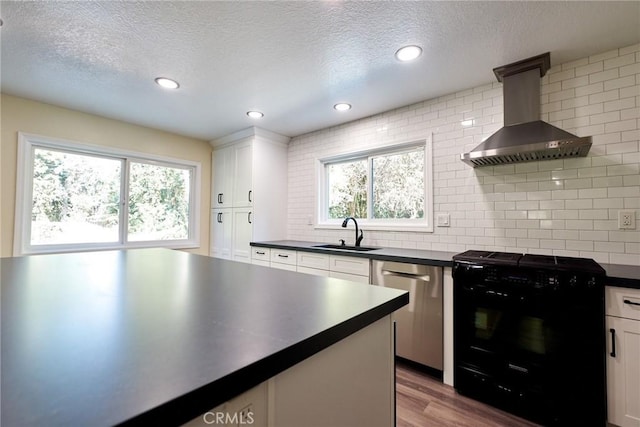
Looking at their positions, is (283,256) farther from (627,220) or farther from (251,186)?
(627,220)

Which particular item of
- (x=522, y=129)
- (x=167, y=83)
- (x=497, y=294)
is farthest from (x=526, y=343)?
(x=167, y=83)

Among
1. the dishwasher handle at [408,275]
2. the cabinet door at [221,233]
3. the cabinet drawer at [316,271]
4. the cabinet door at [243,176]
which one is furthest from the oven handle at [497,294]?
the cabinet door at [221,233]

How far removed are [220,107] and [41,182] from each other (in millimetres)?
1972

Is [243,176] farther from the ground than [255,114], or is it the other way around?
[255,114]

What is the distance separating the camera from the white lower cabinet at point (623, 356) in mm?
1449

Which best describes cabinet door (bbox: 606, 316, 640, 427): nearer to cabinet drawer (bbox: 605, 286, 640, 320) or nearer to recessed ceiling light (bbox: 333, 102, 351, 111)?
cabinet drawer (bbox: 605, 286, 640, 320)

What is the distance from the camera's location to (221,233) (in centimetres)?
405

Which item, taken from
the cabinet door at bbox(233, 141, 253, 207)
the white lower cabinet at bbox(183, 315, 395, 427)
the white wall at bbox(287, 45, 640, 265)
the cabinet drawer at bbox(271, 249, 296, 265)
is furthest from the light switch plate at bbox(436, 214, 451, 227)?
the cabinet door at bbox(233, 141, 253, 207)

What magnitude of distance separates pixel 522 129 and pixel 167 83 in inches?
111

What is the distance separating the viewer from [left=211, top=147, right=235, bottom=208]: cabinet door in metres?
3.93

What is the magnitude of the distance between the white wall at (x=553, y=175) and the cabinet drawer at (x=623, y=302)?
1.71 ft

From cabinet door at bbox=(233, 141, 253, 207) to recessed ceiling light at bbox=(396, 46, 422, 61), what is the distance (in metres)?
2.22

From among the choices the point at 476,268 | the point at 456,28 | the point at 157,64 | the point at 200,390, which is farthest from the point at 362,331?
the point at 157,64

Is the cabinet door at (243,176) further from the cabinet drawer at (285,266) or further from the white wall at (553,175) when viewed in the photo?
the white wall at (553,175)
